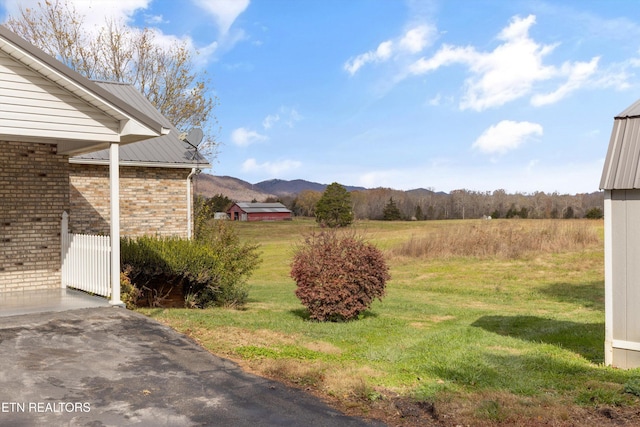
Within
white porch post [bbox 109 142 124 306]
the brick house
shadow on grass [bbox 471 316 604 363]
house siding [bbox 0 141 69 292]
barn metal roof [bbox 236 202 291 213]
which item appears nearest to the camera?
shadow on grass [bbox 471 316 604 363]

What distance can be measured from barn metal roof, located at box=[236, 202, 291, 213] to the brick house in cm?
8464

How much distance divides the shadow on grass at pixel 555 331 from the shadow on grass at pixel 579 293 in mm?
4282

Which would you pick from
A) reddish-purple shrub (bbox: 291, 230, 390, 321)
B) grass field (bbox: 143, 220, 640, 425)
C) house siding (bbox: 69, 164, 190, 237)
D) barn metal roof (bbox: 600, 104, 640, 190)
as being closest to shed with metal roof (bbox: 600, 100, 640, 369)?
barn metal roof (bbox: 600, 104, 640, 190)

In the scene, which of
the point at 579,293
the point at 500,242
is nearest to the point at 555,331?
the point at 579,293

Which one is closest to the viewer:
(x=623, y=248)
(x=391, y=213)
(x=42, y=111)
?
(x=623, y=248)

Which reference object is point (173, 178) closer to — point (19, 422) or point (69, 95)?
point (69, 95)

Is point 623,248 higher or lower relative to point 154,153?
lower

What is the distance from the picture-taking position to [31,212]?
1213 centimetres

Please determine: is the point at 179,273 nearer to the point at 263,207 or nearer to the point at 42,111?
the point at 42,111

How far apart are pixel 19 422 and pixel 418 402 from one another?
402 cm

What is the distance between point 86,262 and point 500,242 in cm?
2358

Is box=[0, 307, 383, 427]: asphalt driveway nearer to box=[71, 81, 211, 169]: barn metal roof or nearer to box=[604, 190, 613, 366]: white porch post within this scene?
box=[604, 190, 613, 366]: white porch post

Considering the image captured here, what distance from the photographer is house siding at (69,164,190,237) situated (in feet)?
50.8

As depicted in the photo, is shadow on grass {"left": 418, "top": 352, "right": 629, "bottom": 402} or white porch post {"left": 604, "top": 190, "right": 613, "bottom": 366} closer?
shadow on grass {"left": 418, "top": 352, "right": 629, "bottom": 402}
